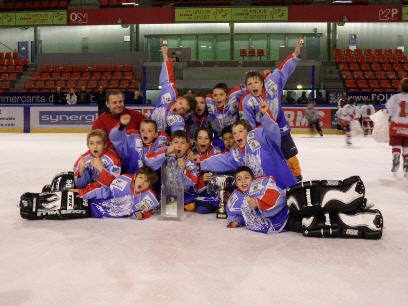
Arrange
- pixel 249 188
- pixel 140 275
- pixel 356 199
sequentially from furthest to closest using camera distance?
pixel 249 188 → pixel 356 199 → pixel 140 275

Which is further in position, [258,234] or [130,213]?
[130,213]

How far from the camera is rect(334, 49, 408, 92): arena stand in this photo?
21.1 metres

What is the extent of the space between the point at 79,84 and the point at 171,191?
18172 mm

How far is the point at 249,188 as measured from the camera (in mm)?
4211

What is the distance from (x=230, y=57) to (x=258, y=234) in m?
20.9

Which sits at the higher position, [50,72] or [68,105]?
[50,72]

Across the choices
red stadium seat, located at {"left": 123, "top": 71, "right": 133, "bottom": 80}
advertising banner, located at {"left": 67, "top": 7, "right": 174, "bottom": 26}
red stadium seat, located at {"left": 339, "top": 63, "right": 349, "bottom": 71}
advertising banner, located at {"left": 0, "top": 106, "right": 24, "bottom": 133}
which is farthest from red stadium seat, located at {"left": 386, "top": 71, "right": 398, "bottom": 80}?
advertising banner, located at {"left": 0, "top": 106, "right": 24, "bottom": 133}

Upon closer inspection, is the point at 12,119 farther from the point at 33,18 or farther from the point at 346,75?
the point at 346,75

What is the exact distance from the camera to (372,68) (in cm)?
2205

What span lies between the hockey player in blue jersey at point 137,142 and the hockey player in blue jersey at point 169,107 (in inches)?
7.9

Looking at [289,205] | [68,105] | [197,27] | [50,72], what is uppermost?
[197,27]

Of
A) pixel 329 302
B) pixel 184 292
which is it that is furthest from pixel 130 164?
pixel 329 302

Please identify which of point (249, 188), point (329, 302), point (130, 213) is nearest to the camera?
point (329, 302)

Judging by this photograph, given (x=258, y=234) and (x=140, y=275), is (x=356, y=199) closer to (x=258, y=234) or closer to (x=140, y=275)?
(x=258, y=234)
